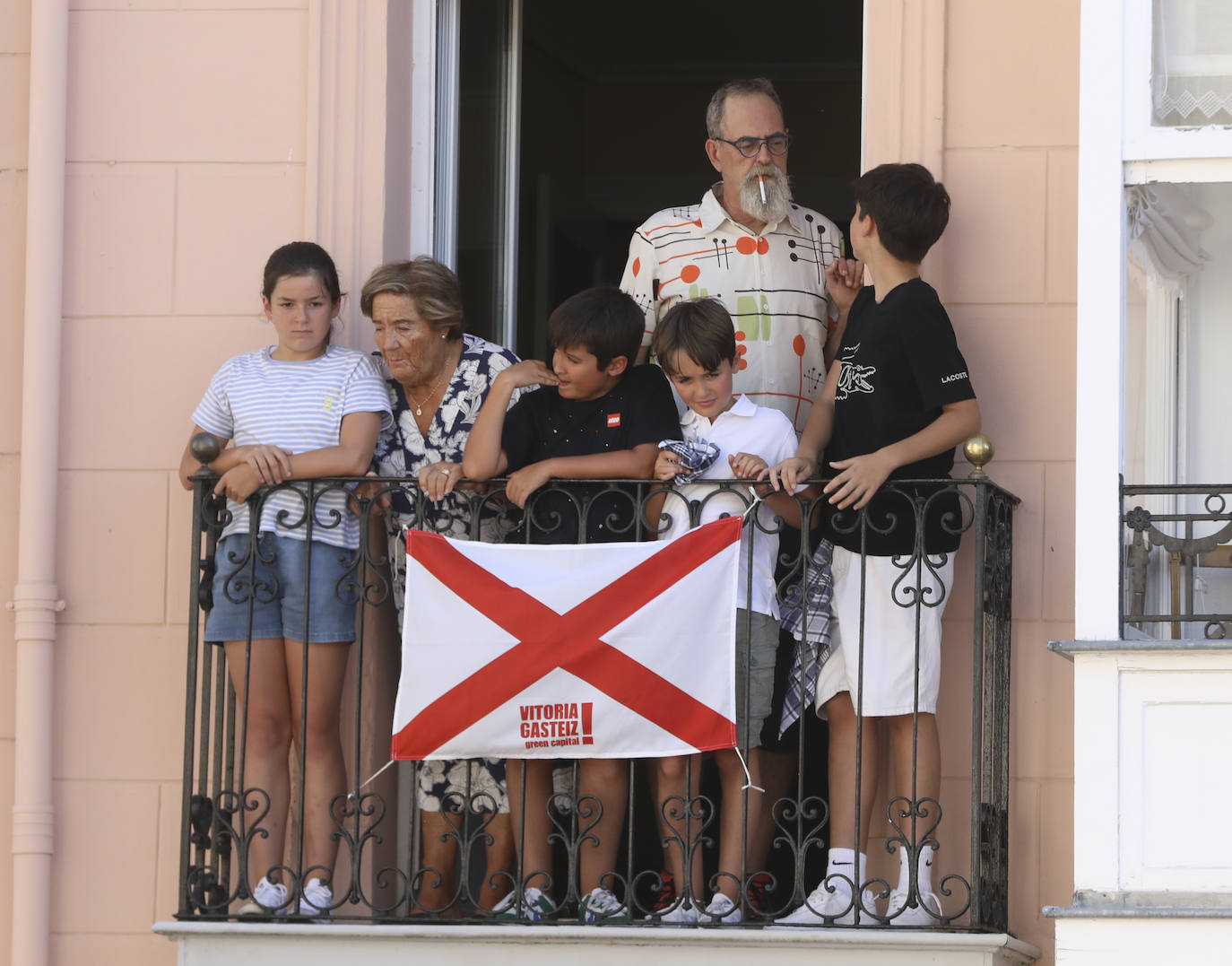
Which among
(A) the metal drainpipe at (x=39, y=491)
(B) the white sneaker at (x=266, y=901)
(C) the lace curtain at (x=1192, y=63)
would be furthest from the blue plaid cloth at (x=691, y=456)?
(A) the metal drainpipe at (x=39, y=491)

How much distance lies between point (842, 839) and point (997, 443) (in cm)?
118

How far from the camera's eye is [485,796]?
519 centimetres

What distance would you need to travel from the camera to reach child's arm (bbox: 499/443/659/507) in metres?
4.99

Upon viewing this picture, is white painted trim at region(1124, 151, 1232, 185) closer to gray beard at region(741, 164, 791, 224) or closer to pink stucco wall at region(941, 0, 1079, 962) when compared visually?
pink stucco wall at region(941, 0, 1079, 962)

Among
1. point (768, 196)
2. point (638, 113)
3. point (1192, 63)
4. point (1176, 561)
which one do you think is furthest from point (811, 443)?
point (638, 113)

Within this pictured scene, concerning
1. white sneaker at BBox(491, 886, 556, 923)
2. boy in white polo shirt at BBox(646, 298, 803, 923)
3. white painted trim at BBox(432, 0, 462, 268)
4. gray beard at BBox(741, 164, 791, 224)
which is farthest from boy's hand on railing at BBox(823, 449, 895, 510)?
white painted trim at BBox(432, 0, 462, 268)

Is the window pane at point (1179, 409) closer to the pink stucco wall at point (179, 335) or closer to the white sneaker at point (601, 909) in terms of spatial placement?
the pink stucco wall at point (179, 335)

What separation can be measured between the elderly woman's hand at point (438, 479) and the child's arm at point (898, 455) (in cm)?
96

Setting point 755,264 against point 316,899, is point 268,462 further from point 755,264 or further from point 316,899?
point 755,264

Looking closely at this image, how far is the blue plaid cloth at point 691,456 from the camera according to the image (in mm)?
4938

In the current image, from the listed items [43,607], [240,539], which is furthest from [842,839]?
[43,607]

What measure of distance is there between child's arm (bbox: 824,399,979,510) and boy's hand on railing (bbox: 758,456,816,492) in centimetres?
7

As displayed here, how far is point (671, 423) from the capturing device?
507cm

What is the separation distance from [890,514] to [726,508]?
42 cm
